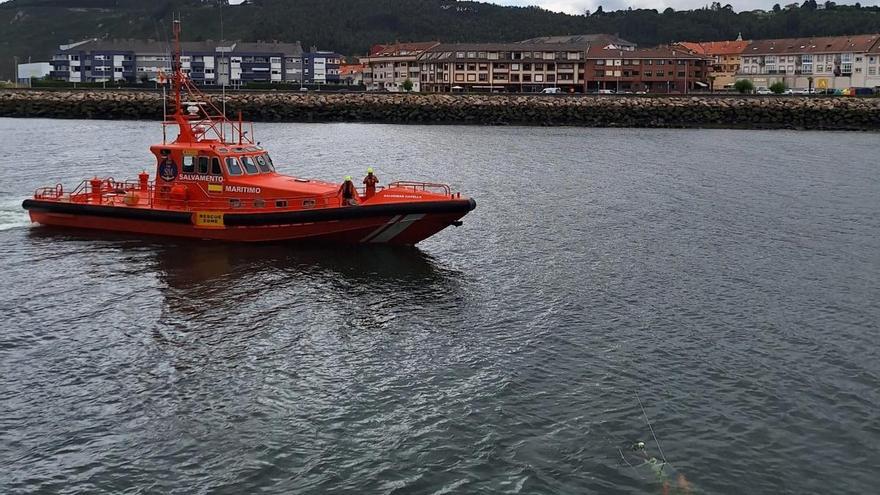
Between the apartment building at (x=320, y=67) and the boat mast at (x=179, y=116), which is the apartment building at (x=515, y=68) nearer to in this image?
the apartment building at (x=320, y=67)

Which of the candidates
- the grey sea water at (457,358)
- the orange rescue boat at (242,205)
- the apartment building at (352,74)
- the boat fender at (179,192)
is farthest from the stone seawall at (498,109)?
the apartment building at (352,74)

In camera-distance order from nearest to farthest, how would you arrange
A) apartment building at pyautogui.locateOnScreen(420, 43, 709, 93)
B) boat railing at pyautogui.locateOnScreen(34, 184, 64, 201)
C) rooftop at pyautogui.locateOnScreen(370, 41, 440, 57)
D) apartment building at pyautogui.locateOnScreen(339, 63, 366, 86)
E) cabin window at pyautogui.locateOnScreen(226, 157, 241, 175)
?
1. cabin window at pyautogui.locateOnScreen(226, 157, 241, 175)
2. boat railing at pyautogui.locateOnScreen(34, 184, 64, 201)
3. apartment building at pyautogui.locateOnScreen(420, 43, 709, 93)
4. rooftop at pyautogui.locateOnScreen(370, 41, 440, 57)
5. apartment building at pyautogui.locateOnScreen(339, 63, 366, 86)

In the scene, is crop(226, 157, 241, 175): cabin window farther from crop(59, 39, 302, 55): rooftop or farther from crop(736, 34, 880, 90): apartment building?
crop(59, 39, 302, 55): rooftop

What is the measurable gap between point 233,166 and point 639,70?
11032 centimetres

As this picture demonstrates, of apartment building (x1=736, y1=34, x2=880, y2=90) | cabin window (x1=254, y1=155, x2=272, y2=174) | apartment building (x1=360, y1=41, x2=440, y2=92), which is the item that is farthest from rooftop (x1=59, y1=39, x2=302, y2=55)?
cabin window (x1=254, y1=155, x2=272, y2=174)

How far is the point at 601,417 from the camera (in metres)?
15.5

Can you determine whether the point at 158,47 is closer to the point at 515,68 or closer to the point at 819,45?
the point at 515,68

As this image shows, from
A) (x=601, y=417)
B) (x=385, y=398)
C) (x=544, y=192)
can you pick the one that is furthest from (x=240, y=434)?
(x=544, y=192)

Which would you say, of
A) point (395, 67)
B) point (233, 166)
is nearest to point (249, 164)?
point (233, 166)

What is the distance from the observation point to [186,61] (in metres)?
159

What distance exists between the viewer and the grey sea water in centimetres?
Result: 1374

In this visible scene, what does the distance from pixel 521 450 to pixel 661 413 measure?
3060 millimetres

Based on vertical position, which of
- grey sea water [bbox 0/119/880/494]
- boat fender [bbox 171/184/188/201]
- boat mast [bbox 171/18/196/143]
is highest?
boat mast [bbox 171/18/196/143]

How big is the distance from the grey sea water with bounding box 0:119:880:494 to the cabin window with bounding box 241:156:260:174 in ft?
9.13
